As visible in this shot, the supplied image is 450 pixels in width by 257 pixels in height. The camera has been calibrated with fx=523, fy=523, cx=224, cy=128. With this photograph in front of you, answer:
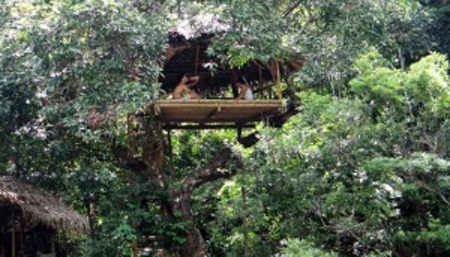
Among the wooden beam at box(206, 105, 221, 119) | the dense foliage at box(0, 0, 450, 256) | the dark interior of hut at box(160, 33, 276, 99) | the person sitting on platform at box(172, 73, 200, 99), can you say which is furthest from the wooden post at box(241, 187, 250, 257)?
the dark interior of hut at box(160, 33, 276, 99)

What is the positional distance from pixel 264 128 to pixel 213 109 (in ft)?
4.01

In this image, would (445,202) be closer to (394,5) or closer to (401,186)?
(401,186)

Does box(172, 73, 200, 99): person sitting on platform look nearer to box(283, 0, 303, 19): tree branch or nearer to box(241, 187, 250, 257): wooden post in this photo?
box(241, 187, 250, 257): wooden post

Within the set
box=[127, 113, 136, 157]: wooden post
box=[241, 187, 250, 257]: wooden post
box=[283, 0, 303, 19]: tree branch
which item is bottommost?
box=[241, 187, 250, 257]: wooden post

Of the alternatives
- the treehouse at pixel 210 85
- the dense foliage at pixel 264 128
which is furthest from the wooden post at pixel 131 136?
the treehouse at pixel 210 85

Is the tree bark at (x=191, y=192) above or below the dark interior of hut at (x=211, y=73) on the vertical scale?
below

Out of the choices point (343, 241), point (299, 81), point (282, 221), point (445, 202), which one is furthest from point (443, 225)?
point (299, 81)

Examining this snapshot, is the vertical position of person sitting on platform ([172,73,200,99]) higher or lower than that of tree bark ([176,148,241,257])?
higher

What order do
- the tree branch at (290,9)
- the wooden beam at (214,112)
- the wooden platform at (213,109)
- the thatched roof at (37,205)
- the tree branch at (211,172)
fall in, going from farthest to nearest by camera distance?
1. the tree branch at (211,172)
2. the tree branch at (290,9)
3. the thatched roof at (37,205)
4. the wooden beam at (214,112)
5. the wooden platform at (213,109)

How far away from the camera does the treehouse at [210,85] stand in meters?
6.83

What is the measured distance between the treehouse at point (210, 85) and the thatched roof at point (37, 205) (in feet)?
6.70

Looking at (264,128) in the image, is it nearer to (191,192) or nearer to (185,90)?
(185,90)

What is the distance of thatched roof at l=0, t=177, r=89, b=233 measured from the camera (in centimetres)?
718

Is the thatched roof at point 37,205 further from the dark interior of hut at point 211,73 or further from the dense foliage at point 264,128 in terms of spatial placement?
the dark interior of hut at point 211,73
